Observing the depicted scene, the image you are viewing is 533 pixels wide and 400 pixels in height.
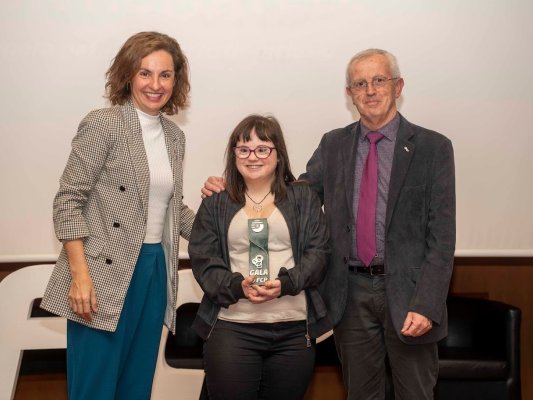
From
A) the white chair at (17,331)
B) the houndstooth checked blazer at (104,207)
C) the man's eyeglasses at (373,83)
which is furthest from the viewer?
the white chair at (17,331)

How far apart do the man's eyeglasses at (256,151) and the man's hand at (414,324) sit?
0.73 metres

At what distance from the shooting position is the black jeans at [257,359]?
86.7 inches

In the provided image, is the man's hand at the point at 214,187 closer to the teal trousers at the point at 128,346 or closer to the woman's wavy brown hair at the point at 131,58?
the teal trousers at the point at 128,346

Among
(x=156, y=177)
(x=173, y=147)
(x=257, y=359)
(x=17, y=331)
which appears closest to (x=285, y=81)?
(x=173, y=147)

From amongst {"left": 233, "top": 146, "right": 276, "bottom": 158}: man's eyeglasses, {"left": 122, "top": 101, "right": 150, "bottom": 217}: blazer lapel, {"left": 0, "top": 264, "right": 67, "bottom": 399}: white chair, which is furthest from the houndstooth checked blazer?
{"left": 0, "top": 264, "right": 67, "bottom": 399}: white chair

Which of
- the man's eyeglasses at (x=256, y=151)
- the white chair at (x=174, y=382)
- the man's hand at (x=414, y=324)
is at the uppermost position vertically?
the man's eyeglasses at (x=256, y=151)

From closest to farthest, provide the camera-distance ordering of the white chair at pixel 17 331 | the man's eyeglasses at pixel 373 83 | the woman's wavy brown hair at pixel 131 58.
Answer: the woman's wavy brown hair at pixel 131 58 < the man's eyeglasses at pixel 373 83 < the white chair at pixel 17 331

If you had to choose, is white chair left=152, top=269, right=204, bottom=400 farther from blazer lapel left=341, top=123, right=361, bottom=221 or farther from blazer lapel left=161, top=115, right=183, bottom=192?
blazer lapel left=341, top=123, right=361, bottom=221

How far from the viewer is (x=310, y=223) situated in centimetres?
226

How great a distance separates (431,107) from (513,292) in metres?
1.14

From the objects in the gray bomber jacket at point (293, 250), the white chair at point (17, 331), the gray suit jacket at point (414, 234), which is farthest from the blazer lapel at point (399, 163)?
the white chair at point (17, 331)

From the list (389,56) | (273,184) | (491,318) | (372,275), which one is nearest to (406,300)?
(372,275)

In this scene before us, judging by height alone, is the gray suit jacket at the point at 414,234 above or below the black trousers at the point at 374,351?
above

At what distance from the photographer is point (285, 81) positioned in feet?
11.3
